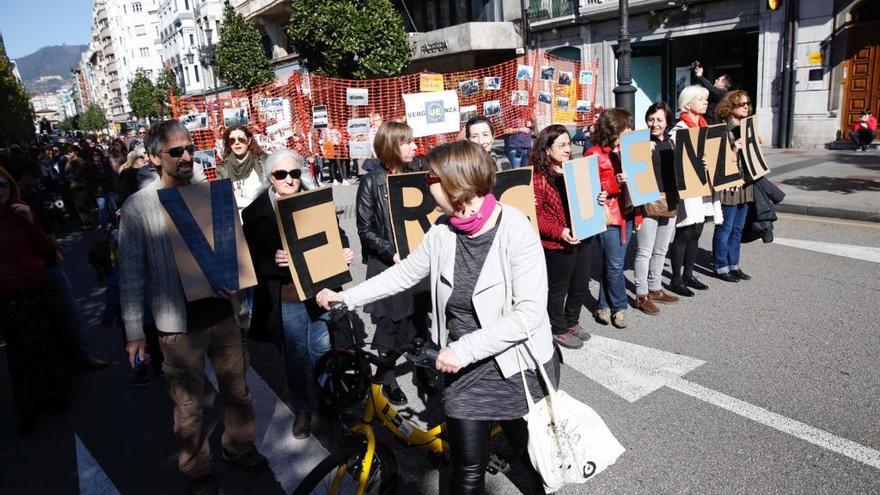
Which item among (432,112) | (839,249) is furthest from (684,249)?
(432,112)

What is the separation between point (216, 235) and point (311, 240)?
517 millimetres

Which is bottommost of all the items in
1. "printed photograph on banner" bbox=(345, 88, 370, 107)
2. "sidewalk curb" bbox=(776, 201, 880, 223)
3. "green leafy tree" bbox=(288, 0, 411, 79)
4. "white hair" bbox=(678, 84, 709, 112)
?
"sidewalk curb" bbox=(776, 201, 880, 223)

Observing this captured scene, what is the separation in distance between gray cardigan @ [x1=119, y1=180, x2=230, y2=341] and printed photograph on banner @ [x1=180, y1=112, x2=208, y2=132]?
10964 mm

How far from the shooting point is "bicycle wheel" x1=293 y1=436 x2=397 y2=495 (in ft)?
7.92

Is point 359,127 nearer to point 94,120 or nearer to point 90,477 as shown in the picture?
point 90,477

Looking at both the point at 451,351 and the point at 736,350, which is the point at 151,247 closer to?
the point at 451,351

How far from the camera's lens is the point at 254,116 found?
1458 centimetres

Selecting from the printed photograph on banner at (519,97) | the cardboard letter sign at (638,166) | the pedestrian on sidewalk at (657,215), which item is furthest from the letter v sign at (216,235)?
the printed photograph on banner at (519,97)

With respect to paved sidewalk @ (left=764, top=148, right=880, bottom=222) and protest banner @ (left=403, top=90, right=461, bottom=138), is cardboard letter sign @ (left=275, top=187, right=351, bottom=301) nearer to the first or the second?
paved sidewalk @ (left=764, top=148, right=880, bottom=222)

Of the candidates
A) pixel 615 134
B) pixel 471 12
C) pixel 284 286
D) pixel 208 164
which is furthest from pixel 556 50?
pixel 284 286

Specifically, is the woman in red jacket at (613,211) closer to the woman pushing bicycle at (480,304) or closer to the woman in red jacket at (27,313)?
the woman pushing bicycle at (480,304)

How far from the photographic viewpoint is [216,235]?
305 centimetres

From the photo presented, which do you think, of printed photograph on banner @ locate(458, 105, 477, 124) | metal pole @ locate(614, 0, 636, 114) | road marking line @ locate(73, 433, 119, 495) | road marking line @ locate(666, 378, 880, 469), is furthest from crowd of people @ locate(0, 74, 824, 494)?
printed photograph on banner @ locate(458, 105, 477, 124)

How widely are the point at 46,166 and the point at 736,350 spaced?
18094mm
